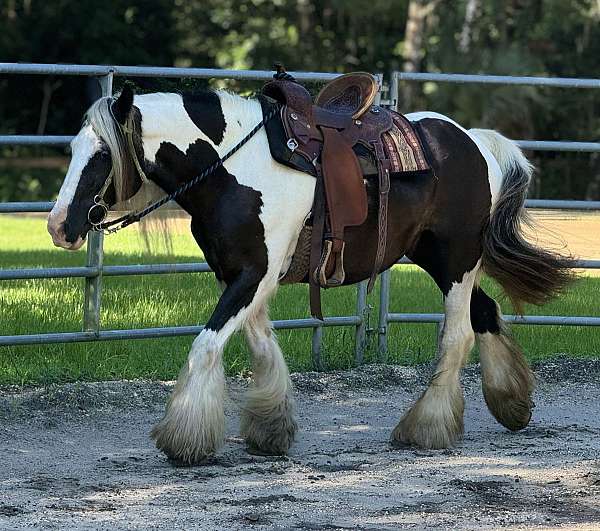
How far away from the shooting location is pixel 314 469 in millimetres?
4977

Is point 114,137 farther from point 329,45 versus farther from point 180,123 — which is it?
point 329,45

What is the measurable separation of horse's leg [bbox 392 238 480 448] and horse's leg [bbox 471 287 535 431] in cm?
18

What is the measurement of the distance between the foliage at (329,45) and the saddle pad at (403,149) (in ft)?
51.5

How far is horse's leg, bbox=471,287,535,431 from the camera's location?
5742mm

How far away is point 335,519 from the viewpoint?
13.8 feet

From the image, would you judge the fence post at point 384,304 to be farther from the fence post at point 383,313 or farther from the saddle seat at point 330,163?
the saddle seat at point 330,163

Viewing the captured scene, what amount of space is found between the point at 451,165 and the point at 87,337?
7.15ft

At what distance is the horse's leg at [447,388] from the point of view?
17.8 ft

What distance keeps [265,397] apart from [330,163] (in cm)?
108

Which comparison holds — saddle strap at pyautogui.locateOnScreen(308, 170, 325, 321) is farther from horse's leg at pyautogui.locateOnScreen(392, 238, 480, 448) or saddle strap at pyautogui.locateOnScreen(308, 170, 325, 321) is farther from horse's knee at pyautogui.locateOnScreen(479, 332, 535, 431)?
horse's knee at pyautogui.locateOnScreen(479, 332, 535, 431)

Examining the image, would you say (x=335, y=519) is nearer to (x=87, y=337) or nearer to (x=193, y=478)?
(x=193, y=478)

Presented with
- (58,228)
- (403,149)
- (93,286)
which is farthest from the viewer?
(93,286)

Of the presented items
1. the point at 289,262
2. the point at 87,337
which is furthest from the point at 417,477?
the point at 87,337

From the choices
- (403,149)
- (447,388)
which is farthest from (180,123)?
(447,388)
